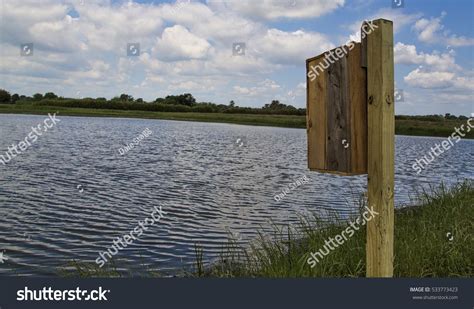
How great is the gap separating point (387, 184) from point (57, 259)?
5683 mm

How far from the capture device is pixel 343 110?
12.1ft

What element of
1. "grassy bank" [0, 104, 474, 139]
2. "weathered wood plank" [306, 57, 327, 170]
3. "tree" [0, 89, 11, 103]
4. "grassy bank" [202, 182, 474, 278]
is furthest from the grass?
"tree" [0, 89, 11, 103]

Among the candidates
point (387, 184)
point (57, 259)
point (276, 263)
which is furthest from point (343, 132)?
point (57, 259)

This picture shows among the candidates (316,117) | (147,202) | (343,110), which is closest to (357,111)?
(343,110)

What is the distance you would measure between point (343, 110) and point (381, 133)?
35 centimetres

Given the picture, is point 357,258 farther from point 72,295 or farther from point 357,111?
point 72,295

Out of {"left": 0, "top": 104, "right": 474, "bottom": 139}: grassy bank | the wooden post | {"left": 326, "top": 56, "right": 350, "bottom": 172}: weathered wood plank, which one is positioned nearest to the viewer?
the wooden post

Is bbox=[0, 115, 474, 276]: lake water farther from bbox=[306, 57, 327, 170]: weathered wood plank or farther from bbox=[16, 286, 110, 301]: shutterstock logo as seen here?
bbox=[306, 57, 327, 170]: weathered wood plank

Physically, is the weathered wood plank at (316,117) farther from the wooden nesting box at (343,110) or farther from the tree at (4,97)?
the tree at (4,97)

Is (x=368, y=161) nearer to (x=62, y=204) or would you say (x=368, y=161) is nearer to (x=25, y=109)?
(x=62, y=204)

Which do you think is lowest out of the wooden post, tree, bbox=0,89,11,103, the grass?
the grass

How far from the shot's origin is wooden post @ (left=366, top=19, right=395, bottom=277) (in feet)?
11.7

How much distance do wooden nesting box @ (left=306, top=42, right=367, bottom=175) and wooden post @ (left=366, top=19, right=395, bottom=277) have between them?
7cm

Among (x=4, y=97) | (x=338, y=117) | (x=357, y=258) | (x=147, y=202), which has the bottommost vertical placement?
(x=147, y=202)
